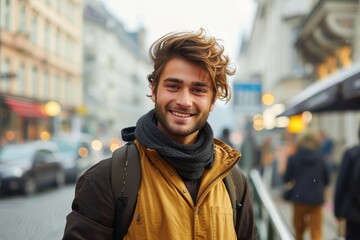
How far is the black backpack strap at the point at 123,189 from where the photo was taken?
1913 mm

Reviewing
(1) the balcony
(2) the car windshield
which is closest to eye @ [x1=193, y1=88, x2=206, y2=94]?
(2) the car windshield

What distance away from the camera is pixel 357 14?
1636 cm

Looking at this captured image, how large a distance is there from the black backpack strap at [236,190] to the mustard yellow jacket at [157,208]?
59 mm

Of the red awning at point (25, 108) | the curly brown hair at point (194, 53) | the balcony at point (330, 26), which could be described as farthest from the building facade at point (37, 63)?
the balcony at point (330, 26)

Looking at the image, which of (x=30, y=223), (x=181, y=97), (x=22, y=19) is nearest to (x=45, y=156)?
(x=22, y=19)

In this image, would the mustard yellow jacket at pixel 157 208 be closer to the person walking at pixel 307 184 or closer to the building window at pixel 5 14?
the building window at pixel 5 14

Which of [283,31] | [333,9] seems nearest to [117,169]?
[333,9]

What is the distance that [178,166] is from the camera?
78.4 inches

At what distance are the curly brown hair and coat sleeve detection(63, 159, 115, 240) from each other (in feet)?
1.56

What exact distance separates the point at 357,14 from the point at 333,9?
77cm

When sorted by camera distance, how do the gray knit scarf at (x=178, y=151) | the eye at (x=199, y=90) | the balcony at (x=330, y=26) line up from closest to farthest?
the gray knit scarf at (x=178, y=151) → the eye at (x=199, y=90) → the balcony at (x=330, y=26)

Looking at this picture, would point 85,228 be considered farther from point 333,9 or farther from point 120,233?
point 333,9

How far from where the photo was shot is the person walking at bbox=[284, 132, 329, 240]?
7.09 m

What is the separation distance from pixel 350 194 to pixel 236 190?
144 inches
